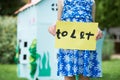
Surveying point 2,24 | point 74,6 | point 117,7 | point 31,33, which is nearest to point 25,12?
point 31,33

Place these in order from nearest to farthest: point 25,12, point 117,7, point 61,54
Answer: point 61,54 → point 25,12 → point 117,7

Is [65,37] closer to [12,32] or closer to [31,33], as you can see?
[31,33]

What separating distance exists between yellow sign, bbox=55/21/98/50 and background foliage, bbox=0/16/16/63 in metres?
11.2

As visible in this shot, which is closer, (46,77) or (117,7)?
(46,77)

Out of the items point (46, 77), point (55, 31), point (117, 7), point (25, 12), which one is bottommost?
point (46, 77)

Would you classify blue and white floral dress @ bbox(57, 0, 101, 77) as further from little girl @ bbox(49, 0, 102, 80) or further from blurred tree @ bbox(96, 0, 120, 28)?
blurred tree @ bbox(96, 0, 120, 28)

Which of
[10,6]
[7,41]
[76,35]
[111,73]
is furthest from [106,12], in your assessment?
[76,35]

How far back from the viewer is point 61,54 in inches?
254

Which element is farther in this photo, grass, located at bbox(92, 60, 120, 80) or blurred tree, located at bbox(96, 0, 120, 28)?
blurred tree, located at bbox(96, 0, 120, 28)

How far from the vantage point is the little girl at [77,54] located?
642 centimetres

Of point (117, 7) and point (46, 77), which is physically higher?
point (117, 7)

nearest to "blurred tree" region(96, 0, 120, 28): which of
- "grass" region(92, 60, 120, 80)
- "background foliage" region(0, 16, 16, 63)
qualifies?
"background foliage" region(0, 16, 16, 63)

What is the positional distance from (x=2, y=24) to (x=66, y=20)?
11426 millimetres

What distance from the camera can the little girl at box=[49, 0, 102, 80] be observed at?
253 inches
